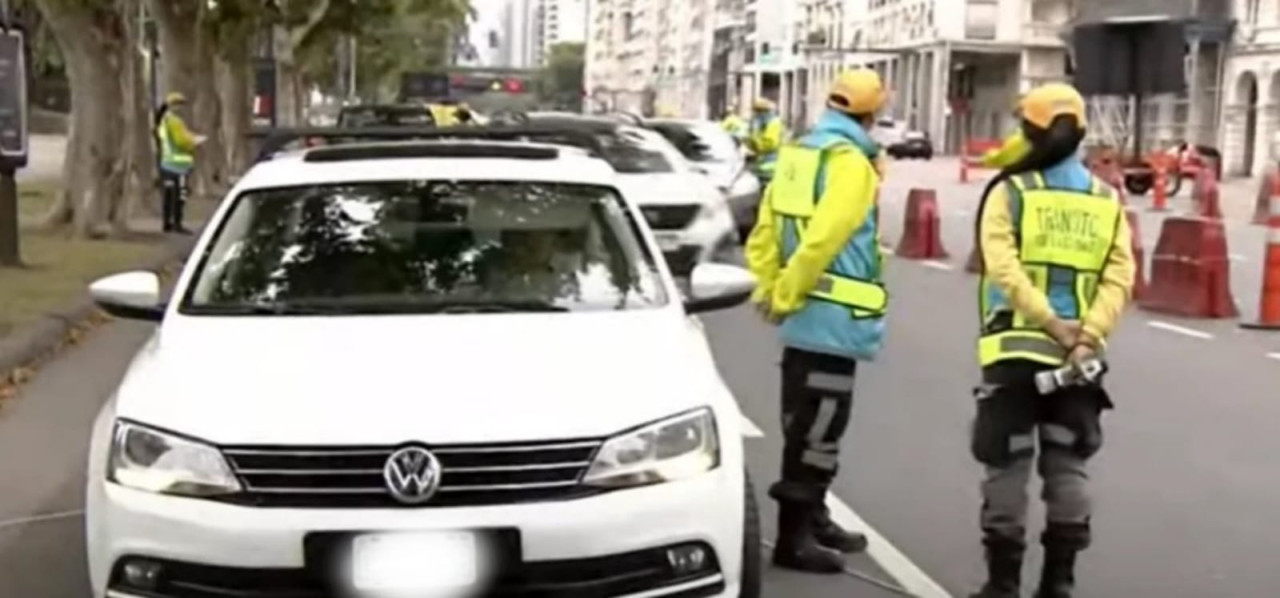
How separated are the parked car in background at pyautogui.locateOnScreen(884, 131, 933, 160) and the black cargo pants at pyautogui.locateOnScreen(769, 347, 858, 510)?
66305 mm

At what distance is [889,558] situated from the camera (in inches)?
277

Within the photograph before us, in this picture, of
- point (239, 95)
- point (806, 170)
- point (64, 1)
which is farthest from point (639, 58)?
point (806, 170)

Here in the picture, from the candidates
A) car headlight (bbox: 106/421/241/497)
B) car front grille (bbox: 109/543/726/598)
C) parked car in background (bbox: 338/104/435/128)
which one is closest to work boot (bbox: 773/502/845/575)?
car front grille (bbox: 109/543/726/598)

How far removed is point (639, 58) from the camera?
198125mm

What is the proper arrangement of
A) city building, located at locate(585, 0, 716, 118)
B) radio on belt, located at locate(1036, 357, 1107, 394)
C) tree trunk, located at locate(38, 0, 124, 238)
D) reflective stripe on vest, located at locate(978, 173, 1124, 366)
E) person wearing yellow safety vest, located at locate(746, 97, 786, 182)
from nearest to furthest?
radio on belt, located at locate(1036, 357, 1107, 394), reflective stripe on vest, located at locate(978, 173, 1124, 366), tree trunk, located at locate(38, 0, 124, 238), person wearing yellow safety vest, located at locate(746, 97, 786, 182), city building, located at locate(585, 0, 716, 118)

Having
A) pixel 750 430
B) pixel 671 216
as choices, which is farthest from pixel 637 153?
pixel 750 430

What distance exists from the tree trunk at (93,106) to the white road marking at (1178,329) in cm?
1213

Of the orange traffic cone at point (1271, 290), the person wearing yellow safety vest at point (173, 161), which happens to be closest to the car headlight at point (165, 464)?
the orange traffic cone at point (1271, 290)

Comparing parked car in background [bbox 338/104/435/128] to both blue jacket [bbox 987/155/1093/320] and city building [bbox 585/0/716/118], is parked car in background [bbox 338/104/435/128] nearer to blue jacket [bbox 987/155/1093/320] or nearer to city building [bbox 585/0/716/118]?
blue jacket [bbox 987/155/1093/320]

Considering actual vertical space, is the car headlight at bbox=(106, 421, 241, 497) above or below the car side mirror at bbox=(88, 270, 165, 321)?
below

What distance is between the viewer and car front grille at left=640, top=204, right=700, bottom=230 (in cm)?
1688

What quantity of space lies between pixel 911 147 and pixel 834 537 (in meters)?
68.4

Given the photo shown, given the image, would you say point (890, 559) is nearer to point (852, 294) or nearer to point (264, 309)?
point (852, 294)

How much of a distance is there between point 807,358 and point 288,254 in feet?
5.97
